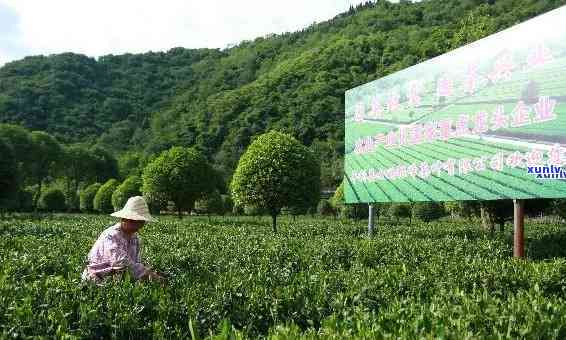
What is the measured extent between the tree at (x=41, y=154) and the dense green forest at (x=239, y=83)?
1591 cm

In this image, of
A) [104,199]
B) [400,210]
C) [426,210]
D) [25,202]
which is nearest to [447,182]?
[426,210]

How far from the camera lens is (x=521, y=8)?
1935 inches

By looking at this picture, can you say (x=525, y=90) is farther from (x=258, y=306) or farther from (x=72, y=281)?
(x=72, y=281)

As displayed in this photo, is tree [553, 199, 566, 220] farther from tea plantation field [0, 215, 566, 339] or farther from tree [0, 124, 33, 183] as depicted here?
tree [0, 124, 33, 183]

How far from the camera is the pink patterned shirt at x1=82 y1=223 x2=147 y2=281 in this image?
5.32m

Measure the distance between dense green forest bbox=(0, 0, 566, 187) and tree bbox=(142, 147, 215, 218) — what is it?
21140 millimetres

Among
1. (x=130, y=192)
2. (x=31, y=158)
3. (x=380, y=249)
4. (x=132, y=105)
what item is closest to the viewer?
(x=380, y=249)

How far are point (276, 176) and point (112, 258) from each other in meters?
12.1

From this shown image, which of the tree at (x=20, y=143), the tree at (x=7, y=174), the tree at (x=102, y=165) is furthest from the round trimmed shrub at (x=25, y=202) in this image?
the tree at (x=7, y=174)

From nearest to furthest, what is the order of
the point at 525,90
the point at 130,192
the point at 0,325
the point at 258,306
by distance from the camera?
the point at 0,325 → the point at 258,306 → the point at 525,90 → the point at 130,192

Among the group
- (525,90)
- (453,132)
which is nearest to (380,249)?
(453,132)

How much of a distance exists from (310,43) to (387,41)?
26.1 m

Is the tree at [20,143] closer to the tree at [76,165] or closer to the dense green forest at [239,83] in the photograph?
the tree at [76,165]

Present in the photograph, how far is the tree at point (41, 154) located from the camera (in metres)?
60.6
